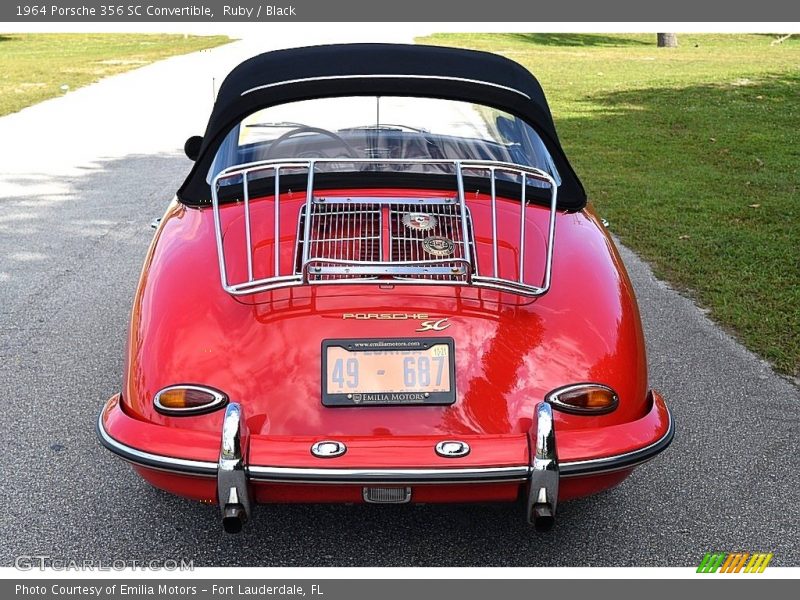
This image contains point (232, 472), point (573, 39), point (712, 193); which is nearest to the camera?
point (232, 472)

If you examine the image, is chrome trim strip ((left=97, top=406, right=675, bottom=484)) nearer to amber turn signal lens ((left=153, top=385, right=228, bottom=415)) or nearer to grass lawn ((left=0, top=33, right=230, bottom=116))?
amber turn signal lens ((left=153, top=385, right=228, bottom=415))

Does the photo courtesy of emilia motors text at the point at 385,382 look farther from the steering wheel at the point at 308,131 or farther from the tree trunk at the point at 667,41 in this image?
the tree trunk at the point at 667,41

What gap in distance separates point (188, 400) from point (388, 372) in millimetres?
635

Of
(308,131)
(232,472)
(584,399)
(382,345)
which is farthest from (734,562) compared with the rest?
(308,131)

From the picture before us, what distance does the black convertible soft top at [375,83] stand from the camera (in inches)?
143

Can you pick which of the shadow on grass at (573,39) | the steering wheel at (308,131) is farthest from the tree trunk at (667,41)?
the steering wheel at (308,131)

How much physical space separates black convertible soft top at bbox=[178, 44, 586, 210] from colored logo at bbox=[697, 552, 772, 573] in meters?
1.46

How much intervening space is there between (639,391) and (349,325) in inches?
38.9

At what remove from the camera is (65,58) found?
26562mm

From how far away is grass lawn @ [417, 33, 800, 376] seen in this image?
5914mm

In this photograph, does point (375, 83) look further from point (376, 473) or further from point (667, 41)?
point (667, 41)

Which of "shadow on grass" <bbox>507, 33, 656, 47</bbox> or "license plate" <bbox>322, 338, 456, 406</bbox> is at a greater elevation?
"license plate" <bbox>322, 338, 456, 406</bbox>

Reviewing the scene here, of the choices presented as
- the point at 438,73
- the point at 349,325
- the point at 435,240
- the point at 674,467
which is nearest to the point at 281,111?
the point at 438,73

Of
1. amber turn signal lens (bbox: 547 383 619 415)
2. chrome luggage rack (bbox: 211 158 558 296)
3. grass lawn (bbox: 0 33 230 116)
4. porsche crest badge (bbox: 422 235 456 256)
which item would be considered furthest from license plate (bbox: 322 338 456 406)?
grass lawn (bbox: 0 33 230 116)
